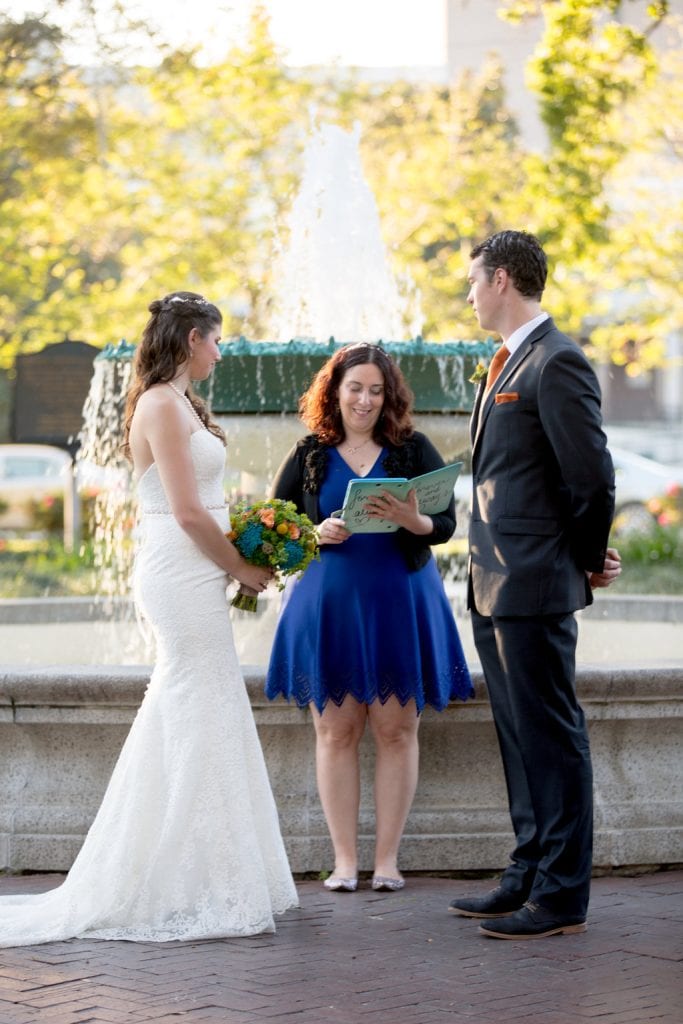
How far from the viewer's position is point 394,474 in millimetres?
5746

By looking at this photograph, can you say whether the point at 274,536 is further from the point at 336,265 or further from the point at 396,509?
the point at 336,265

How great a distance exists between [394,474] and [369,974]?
1.89 m

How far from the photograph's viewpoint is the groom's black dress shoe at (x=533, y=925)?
5.00m

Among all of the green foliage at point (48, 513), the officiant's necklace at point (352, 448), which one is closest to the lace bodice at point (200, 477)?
the officiant's necklace at point (352, 448)

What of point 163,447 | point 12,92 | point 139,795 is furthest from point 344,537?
point 12,92

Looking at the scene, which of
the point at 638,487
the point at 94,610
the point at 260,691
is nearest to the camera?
the point at 260,691

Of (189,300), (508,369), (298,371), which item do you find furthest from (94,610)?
(508,369)

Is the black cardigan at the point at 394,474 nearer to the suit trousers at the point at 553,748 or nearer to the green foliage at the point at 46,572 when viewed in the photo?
the suit trousers at the point at 553,748

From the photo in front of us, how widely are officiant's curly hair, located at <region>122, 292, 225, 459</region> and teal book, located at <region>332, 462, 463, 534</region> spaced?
2.37ft

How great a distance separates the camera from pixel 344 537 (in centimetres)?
554

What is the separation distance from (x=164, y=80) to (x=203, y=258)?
3074 millimetres

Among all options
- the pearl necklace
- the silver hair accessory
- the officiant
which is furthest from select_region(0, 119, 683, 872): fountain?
the silver hair accessory

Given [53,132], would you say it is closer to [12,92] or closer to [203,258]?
[12,92]

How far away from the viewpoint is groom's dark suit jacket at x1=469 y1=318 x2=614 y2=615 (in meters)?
4.87
